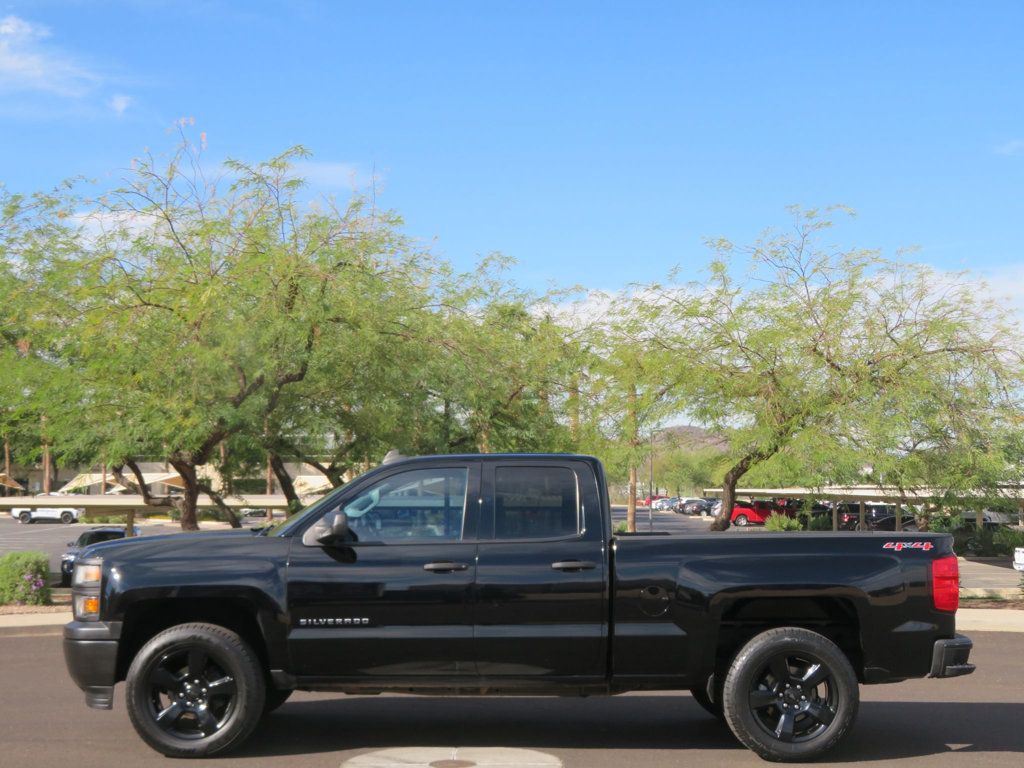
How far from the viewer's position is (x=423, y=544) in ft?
24.2

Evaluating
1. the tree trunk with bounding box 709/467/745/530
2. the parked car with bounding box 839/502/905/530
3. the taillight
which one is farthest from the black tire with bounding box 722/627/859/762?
the parked car with bounding box 839/502/905/530

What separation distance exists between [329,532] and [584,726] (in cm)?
Answer: 262

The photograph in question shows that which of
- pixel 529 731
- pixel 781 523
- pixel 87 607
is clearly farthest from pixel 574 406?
pixel 781 523

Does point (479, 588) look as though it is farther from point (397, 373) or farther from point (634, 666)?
point (397, 373)

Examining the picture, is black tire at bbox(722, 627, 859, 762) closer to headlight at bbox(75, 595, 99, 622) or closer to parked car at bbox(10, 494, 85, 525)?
headlight at bbox(75, 595, 99, 622)

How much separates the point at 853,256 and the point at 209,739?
1772 cm

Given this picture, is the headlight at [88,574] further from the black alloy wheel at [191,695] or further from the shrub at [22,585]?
the shrub at [22,585]

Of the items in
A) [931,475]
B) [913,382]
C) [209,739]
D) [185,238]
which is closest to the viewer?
[209,739]

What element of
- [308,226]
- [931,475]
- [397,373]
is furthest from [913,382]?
[308,226]

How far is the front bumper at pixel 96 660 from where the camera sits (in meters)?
7.24

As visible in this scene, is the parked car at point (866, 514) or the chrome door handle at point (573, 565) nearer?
the chrome door handle at point (573, 565)

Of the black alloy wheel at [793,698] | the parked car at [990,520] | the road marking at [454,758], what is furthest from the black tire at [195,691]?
the parked car at [990,520]

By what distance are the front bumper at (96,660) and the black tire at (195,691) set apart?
132 mm

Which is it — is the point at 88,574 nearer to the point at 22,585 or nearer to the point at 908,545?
the point at 908,545
